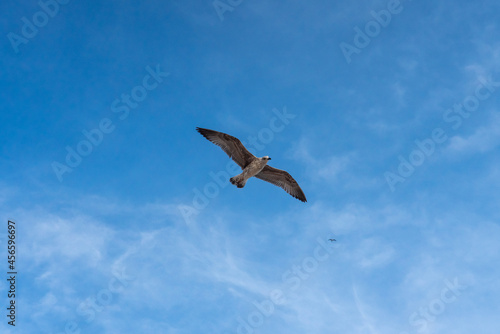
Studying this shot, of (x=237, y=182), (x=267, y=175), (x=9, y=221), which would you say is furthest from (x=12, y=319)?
(x=267, y=175)

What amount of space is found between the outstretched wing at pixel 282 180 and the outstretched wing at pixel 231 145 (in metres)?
1.70

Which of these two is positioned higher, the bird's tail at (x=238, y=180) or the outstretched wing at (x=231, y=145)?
the outstretched wing at (x=231, y=145)

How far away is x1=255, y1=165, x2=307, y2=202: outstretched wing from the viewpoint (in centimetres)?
2994

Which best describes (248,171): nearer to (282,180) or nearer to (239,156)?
(239,156)

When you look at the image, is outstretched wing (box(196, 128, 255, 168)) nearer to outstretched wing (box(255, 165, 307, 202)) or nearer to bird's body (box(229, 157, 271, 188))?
bird's body (box(229, 157, 271, 188))

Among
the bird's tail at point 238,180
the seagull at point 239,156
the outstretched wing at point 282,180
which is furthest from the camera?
the outstretched wing at point 282,180

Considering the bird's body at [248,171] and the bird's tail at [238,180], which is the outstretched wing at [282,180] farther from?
the bird's tail at [238,180]

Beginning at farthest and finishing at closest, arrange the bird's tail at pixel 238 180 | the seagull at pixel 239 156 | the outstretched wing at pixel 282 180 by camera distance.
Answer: the outstretched wing at pixel 282 180, the seagull at pixel 239 156, the bird's tail at pixel 238 180

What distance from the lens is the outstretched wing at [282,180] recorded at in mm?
29942

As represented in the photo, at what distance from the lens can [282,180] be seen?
30703 millimetres

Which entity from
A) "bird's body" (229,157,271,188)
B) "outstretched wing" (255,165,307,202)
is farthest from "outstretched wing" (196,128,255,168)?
"outstretched wing" (255,165,307,202)

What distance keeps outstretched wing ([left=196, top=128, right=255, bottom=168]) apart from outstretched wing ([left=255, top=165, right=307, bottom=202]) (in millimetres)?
1703

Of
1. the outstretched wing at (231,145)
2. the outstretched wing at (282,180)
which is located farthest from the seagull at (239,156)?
the outstretched wing at (282,180)

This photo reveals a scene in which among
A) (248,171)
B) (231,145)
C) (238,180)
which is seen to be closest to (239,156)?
(231,145)
